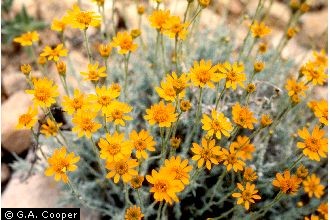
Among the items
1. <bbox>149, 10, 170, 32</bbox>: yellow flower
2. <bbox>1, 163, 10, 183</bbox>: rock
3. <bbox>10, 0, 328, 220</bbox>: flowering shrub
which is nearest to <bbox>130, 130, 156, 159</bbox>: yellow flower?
<bbox>10, 0, 328, 220</bbox>: flowering shrub

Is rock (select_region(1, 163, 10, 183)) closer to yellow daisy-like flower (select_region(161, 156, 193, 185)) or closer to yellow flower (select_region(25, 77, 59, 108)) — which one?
yellow flower (select_region(25, 77, 59, 108))

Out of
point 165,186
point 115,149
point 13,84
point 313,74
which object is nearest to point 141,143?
point 115,149

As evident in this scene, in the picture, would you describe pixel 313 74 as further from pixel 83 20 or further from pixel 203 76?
pixel 83 20

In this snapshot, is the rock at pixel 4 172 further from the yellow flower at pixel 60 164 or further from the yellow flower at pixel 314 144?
the yellow flower at pixel 314 144

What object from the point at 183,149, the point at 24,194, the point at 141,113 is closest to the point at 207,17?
the point at 141,113

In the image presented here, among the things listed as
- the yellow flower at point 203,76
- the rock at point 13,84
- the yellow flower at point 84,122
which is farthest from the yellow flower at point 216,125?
the rock at point 13,84
